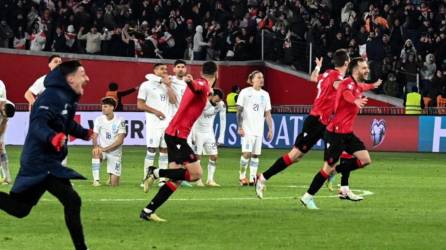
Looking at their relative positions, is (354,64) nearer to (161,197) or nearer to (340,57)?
(340,57)

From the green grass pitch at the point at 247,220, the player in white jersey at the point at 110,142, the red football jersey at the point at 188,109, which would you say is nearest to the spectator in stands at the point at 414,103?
the green grass pitch at the point at 247,220

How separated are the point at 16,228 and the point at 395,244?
4.90 m

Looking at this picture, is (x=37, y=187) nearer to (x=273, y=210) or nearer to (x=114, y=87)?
(x=273, y=210)

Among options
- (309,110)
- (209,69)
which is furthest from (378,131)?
(209,69)

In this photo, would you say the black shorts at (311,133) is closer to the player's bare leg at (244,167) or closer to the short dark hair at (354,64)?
the short dark hair at (354,64)

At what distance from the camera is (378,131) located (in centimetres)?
3816

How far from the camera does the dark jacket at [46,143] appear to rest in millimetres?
12969

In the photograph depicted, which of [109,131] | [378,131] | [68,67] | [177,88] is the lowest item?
[378,131]

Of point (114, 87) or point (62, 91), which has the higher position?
point (62, 91)

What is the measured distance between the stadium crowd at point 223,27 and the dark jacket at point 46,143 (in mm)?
29038

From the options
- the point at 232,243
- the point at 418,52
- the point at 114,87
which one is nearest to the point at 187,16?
the point at 114,87

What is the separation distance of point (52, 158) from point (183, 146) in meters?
4.73

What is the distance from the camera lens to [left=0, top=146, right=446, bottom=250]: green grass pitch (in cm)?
1462

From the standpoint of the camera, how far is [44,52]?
46.4 m
